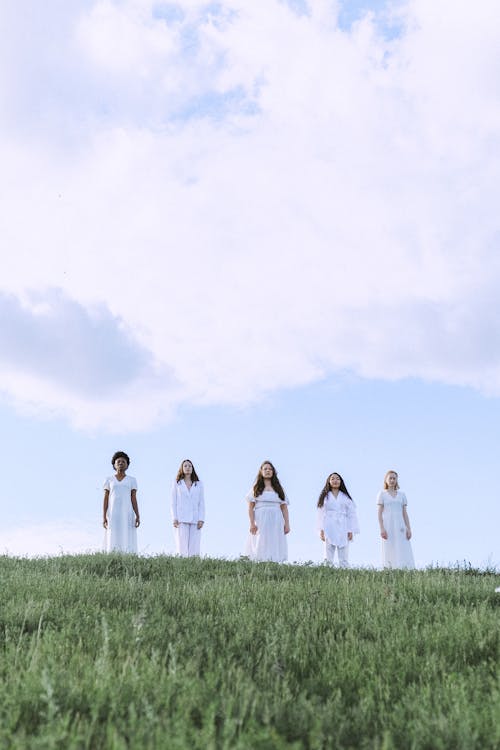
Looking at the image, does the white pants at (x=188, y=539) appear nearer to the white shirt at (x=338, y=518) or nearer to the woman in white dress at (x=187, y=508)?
the woman in white dress at (x=187, y=508)

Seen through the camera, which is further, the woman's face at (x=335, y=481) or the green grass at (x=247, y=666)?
the woman's face at (x=335, y=481)

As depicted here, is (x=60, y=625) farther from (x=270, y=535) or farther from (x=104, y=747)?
(x=270, y=535)

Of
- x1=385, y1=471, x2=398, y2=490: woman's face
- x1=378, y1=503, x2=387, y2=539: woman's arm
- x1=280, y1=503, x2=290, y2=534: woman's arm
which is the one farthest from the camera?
x1=385, y1=471, x2=398, y2=490: woman's face

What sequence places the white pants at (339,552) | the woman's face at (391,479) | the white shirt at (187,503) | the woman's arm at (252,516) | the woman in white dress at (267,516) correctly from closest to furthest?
the woman's arm at (252,516)
the woman in white dress at (267,516)
the white shirt at (187,503)
the woman's face at (391,479)
the white pants at (339,552)

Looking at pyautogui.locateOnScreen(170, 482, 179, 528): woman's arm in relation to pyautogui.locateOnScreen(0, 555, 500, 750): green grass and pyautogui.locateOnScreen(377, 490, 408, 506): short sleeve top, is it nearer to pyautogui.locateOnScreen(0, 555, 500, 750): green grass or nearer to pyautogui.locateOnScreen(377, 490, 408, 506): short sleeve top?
pyautogui.locateOnScreen(377, 490, 408, 506): short sleeve top

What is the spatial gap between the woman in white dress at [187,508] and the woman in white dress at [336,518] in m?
2.75

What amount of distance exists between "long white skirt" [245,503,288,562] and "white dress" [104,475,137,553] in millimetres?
2687

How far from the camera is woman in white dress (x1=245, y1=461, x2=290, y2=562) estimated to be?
1627 centimetres

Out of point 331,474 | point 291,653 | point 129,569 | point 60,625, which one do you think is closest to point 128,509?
point 331,474

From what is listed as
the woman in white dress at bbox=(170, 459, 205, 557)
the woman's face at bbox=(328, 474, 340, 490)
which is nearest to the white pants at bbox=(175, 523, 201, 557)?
the woman in white dress at bbox=(170, 459, 205, 557)

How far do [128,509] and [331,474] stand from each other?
465 centimetres

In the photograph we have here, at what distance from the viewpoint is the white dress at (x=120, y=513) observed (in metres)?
16.5

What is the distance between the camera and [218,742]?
10.7 ft

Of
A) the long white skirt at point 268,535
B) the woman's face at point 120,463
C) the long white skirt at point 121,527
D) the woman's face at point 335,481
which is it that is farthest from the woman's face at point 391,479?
the woman's face at point 120,463
